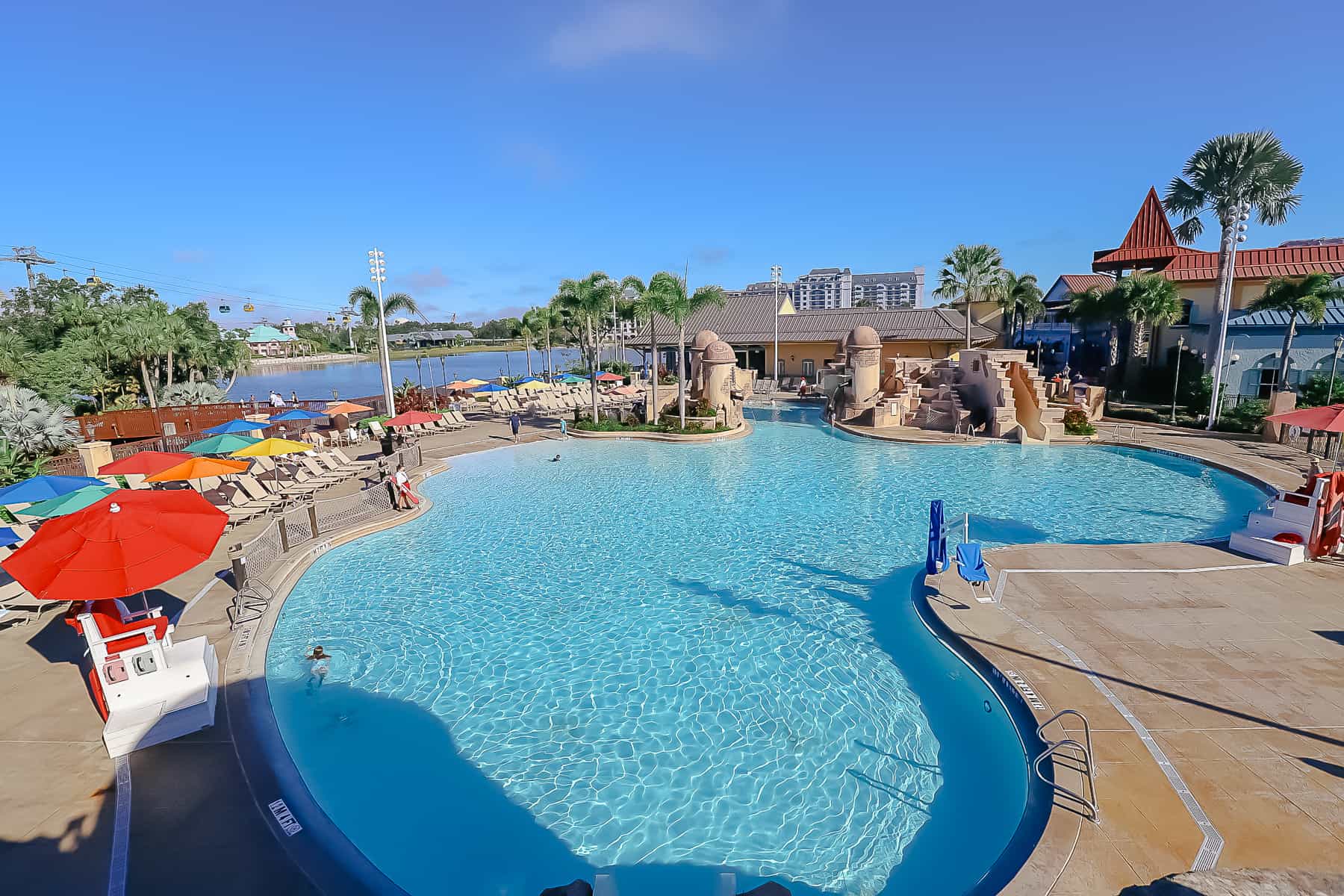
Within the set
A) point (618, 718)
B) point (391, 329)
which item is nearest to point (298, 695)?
point (618, 718)

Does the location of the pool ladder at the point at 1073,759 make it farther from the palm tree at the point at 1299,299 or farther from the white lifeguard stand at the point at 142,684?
the palm tree at the point at 1299,299

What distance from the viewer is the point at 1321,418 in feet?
38.4

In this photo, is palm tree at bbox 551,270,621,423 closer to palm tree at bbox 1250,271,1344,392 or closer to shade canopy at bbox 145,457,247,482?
shade canopy at bbox 145,457,247,482

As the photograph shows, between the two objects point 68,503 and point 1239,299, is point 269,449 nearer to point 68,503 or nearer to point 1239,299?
point 68,503

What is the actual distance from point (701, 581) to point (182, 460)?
11492 millimetres

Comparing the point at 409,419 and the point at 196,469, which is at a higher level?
the point at 409,419

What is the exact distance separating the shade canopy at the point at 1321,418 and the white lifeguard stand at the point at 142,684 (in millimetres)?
17148

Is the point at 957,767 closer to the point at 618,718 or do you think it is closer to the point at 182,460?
the point at 618,718

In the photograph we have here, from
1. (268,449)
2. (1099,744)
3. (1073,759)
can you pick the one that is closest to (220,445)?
(268,449)

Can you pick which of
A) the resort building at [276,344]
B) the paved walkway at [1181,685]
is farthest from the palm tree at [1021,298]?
the resort building at [276,344]

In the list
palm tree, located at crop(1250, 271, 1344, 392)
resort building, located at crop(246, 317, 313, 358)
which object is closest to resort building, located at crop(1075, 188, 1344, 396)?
palm tree, located at crop(1250, 271, 1344, 392)

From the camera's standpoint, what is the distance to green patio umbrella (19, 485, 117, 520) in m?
9.46

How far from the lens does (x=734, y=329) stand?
4609 cm

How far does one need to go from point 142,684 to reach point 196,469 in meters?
7.79
